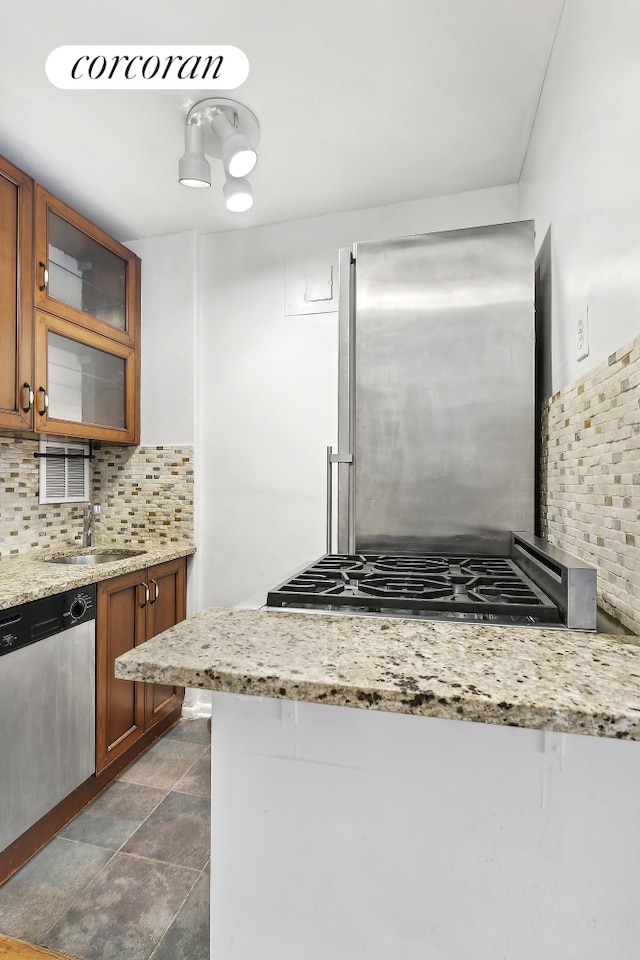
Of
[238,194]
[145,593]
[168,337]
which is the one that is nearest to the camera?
[238,194]

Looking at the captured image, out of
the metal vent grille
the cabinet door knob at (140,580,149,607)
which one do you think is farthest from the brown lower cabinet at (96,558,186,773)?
the metal vent grille

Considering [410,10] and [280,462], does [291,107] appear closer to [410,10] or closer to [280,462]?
[410,10]

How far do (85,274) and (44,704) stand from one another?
6.20 ft

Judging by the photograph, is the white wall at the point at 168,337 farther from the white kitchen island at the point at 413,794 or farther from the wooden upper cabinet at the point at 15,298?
the white kitchen island at the point at 413,794

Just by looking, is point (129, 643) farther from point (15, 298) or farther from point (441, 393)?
point (441, 393)

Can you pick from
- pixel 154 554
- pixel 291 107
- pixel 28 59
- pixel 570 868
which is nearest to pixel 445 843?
pixel 570 868

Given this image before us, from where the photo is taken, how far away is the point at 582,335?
3.85ft

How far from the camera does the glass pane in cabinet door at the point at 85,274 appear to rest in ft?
7.04

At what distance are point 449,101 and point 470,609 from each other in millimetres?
1811

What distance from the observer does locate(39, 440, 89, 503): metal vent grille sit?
2.49 meters

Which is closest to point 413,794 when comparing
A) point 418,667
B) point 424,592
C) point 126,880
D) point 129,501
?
point 418,667

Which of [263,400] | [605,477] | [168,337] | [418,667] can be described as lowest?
[418,667]

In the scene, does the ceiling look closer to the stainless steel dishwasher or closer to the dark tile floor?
the stainless steel dishwasher

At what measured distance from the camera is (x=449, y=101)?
1743 mm
